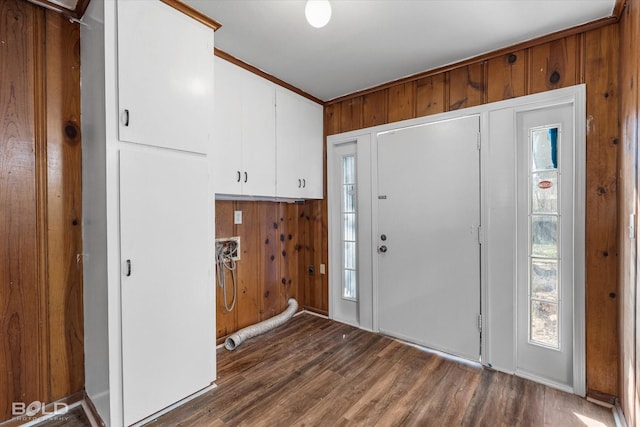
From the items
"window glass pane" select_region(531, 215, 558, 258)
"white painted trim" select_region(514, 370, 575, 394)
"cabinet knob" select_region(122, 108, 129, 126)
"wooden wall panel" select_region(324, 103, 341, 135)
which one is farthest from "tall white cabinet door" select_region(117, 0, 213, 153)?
"white painted trim" select_region(514, 370, 575, 394)

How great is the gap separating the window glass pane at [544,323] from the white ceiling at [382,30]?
1.89m

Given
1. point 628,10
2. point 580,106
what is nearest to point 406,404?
point 580,106

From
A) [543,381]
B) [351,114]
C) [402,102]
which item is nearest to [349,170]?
[351,114]

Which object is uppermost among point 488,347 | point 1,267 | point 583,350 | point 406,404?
point 1,267

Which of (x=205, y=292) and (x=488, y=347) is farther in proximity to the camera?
(x=488, y=347)

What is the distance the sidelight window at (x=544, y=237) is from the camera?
209cm

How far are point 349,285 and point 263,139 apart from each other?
1.76m

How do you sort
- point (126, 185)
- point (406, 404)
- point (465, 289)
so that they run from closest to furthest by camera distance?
point (126, 185) < point (406, 404) < point (465, 289)

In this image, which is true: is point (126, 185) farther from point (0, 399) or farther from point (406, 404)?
point (406, 404)

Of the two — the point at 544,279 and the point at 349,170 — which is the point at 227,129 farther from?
A: the point at 544,279

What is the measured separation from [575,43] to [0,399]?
404cm

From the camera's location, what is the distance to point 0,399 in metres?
1.63

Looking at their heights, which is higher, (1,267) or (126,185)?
(126,185)

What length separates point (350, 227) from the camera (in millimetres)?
3232
